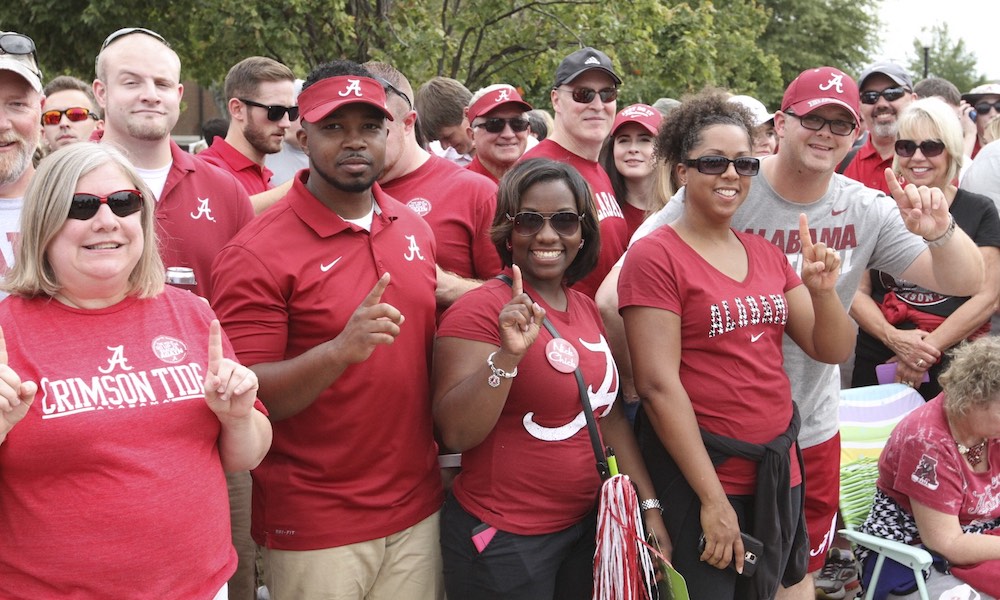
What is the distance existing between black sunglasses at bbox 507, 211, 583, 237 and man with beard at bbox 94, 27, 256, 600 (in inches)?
45.8

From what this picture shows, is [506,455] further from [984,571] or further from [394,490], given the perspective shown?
[984,571]

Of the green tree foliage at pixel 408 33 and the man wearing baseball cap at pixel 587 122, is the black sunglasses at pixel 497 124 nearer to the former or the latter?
the man wearing baseball cap at pixel 587 122

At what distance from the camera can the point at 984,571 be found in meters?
4.05

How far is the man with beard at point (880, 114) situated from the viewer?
6.09m

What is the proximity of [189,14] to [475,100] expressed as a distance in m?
8.40

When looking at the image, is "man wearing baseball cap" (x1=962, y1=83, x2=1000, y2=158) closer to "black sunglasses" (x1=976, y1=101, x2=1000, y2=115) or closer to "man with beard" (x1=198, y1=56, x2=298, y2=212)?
"black sunglasses" (x1=976, y1=101, x2=1000, y2=115)

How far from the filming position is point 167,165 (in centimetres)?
355

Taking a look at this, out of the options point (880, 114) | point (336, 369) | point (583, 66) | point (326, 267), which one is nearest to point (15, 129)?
point (326, 267)

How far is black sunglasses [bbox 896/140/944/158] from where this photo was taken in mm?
4941

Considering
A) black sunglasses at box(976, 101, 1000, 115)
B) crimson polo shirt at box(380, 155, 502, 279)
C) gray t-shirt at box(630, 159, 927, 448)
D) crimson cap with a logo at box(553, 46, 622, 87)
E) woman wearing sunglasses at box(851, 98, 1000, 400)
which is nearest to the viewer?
gray t-shirt at box(630, 159, 927, 448)

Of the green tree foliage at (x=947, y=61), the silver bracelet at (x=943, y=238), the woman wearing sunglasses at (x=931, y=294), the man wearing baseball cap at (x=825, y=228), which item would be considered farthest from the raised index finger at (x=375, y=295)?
the green tree foliage at (x=947, y=61)

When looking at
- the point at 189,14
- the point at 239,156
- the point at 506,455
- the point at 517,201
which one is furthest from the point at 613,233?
the point at 189,14

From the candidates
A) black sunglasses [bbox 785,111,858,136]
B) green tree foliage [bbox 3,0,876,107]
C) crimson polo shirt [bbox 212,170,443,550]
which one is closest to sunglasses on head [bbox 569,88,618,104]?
black sunglasses [bbox 785,111,858,136]

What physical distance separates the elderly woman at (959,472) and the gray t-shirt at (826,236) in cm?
68
